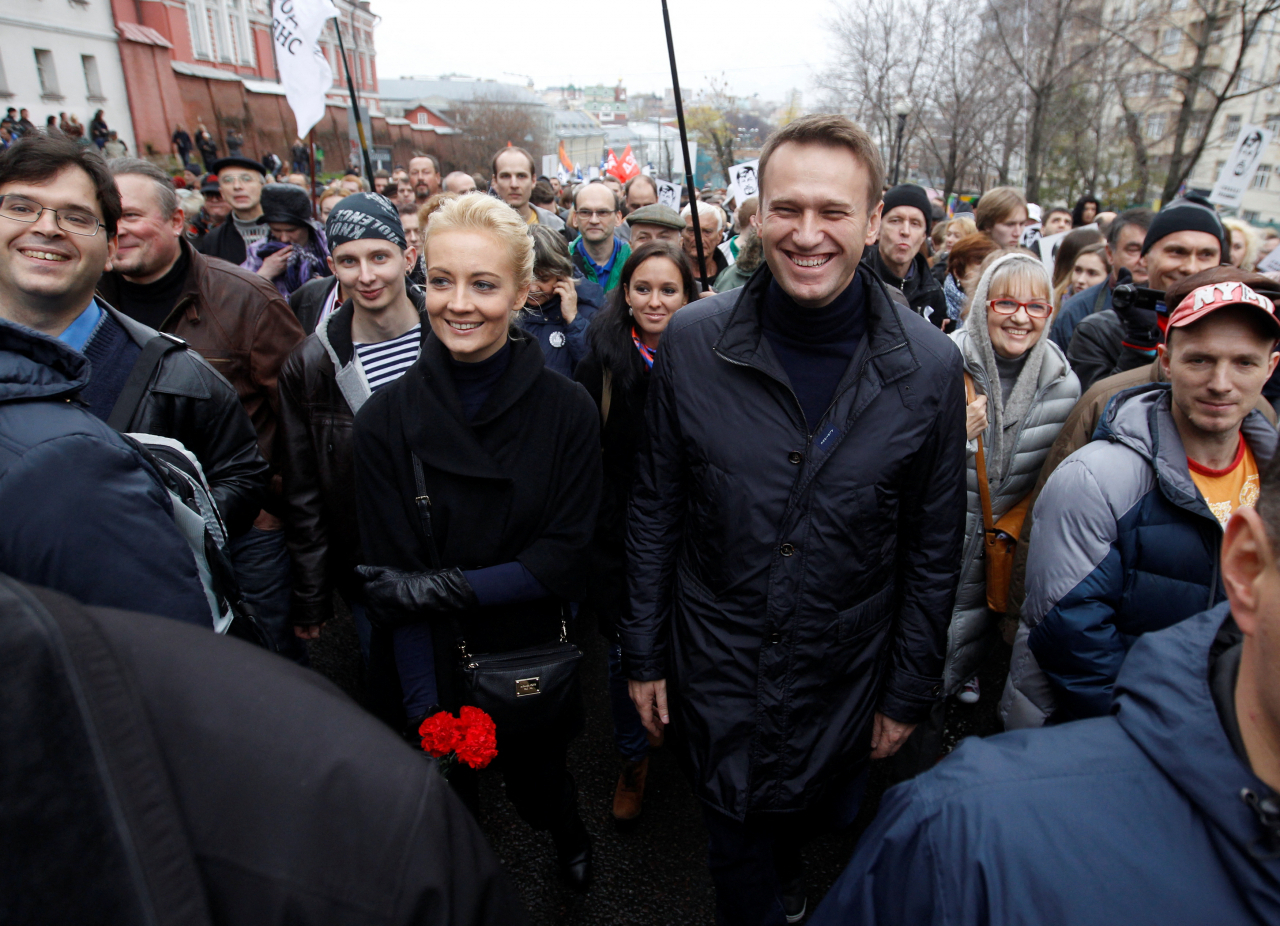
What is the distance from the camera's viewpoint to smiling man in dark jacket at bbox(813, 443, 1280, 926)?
2.63 feet

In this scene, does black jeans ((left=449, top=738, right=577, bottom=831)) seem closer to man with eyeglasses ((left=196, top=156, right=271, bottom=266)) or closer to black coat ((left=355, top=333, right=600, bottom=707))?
black coat ((left=355, top=333, right=600, bottom=707))

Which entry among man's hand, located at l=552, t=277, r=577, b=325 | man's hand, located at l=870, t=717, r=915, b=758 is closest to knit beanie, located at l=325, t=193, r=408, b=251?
man's hand, located at l=552, t=277, r=577, b=325

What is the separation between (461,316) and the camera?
213cm

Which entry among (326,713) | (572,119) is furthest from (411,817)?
(572,119)

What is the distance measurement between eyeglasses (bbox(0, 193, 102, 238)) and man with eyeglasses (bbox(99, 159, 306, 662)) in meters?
0.84

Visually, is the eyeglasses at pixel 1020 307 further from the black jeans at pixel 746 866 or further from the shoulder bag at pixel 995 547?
the black jeans at pixel 746 866

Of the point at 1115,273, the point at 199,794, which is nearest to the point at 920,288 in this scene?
the point at 1115,273

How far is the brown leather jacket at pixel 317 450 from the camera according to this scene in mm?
2725

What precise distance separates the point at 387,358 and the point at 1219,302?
8.59ft

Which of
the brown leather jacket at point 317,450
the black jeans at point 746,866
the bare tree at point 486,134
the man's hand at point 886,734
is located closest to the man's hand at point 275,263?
the brown leather jacket at point 317,450

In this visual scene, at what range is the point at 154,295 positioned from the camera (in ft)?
9.98

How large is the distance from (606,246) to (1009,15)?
19947 mm

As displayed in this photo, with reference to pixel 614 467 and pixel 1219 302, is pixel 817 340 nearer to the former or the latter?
pixel 1219 302

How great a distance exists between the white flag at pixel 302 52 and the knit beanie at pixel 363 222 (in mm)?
3434
